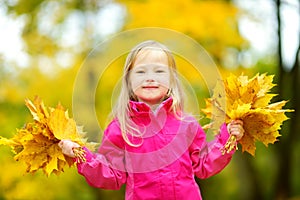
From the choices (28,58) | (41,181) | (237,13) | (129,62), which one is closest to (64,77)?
(28,58)

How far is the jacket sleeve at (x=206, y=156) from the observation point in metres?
2.39

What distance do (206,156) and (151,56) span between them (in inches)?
18.5

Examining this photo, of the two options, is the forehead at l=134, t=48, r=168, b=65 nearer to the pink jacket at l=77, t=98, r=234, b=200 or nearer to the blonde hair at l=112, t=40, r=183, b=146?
the blonde hair at l=112, t=40, r=183, b=146

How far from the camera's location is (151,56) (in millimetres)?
2459

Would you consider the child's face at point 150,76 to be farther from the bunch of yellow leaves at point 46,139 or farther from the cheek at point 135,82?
the bunch of yellow leaves at point 46,139

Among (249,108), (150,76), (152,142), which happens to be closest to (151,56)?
(150,76)

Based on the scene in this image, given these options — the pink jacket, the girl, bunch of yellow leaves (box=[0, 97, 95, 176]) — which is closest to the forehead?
the girl

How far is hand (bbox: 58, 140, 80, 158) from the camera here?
7.43 feet

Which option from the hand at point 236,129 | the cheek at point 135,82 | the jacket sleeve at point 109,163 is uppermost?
the cheek at point 135,82

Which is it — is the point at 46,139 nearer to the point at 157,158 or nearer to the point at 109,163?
the point at 109,163

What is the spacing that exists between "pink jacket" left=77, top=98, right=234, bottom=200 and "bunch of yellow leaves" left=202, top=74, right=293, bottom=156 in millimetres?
75

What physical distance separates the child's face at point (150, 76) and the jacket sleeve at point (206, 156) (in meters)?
0.23

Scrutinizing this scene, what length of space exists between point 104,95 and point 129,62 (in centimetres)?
377

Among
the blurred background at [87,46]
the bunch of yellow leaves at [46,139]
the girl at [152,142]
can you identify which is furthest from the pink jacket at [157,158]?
the blurred background at [87,46]
